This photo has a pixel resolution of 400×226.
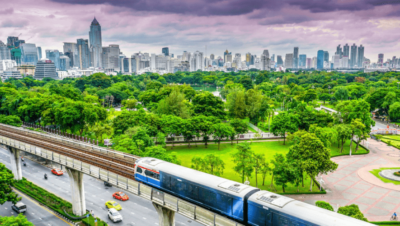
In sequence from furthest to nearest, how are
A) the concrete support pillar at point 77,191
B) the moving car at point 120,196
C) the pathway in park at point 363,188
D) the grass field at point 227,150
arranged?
the grass field at point 227,150, the moving car at point 120,196, the pathway in park at point 363,188, the concrete support pillar at point 77,191

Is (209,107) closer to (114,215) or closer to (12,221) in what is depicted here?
(114,215)

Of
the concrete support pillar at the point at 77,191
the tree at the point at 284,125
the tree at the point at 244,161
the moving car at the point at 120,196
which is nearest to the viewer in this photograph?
the concrete support pillar at the point at 77,191

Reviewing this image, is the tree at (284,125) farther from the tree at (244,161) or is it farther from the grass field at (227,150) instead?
the tree at (244,161)

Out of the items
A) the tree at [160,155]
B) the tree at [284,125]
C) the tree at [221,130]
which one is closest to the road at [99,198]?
the tree at [160,155]

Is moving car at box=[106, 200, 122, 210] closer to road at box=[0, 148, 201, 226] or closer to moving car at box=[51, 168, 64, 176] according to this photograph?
road at box=[0, 148, 201, 226]

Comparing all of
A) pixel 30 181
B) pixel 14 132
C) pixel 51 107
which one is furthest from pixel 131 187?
pixel 51 107
